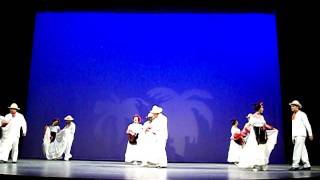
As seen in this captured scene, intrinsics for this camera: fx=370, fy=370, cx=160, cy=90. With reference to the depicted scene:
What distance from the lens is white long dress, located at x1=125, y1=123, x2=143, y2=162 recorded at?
32.1 feet

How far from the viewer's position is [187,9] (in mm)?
11695

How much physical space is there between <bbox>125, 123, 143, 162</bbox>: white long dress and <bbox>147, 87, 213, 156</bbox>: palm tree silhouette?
139 cm

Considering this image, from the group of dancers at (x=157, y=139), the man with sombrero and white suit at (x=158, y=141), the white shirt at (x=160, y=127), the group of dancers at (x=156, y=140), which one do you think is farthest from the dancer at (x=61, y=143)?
the white shirt at (x=160, y=127)

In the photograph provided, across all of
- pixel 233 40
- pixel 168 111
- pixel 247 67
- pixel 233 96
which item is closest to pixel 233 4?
pixel 233 40

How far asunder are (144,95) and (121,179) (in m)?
6.79

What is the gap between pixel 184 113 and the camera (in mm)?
11227

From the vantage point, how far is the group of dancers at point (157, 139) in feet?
22.9

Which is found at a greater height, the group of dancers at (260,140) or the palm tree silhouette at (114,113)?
the palm tree silhouette at (114,113)

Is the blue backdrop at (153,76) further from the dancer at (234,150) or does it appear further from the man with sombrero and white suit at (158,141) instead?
the man with sombrero and white suit at (158,141)

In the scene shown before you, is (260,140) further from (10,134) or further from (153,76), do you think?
(10,134)

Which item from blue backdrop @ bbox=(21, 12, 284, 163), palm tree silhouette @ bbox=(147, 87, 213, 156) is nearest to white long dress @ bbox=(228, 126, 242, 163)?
blue backdrop @ bbox=(21, 12, 284, 163)

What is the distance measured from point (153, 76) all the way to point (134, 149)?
→ 96.3 inches

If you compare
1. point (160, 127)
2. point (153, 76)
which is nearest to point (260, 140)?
point (160, 127)

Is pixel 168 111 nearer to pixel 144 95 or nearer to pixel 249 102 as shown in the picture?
pixel 144 95
